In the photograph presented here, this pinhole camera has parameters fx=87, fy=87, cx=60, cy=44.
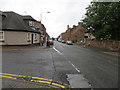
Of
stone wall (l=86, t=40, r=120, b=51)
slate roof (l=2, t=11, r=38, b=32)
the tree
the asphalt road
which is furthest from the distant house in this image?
stone wall (l=86, t=40, r=120, b=51)

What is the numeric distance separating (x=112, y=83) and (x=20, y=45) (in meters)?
19.2

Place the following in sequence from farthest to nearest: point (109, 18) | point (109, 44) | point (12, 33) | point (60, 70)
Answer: point (109, 44), point (109, 18), point (12, 33), point (60, 70)

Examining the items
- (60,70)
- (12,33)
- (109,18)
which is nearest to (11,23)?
(12,33)

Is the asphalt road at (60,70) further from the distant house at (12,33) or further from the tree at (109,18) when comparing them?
the tree at (109,18)

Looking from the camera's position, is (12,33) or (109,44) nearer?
(12,33)

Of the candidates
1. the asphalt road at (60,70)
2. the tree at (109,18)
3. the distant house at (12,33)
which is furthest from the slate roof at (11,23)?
the tree at (109,18)

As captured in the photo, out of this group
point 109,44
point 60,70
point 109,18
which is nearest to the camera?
point 60,70

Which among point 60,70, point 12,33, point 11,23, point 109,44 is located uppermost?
point 11,23

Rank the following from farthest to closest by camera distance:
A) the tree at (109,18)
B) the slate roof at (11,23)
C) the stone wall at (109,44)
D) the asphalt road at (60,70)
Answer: the slate roof at (11,23)
the stone wall at (109,44)
the tree at (109,18)
the asphalt road at (60,70)

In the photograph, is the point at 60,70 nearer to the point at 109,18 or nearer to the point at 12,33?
the point at 12,33

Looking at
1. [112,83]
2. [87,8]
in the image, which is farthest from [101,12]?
[112,83]

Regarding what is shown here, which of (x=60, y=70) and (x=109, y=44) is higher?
(x=109, y=44)

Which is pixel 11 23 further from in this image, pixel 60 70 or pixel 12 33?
pixel 60 70

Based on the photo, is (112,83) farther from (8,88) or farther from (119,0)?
(119,0)
